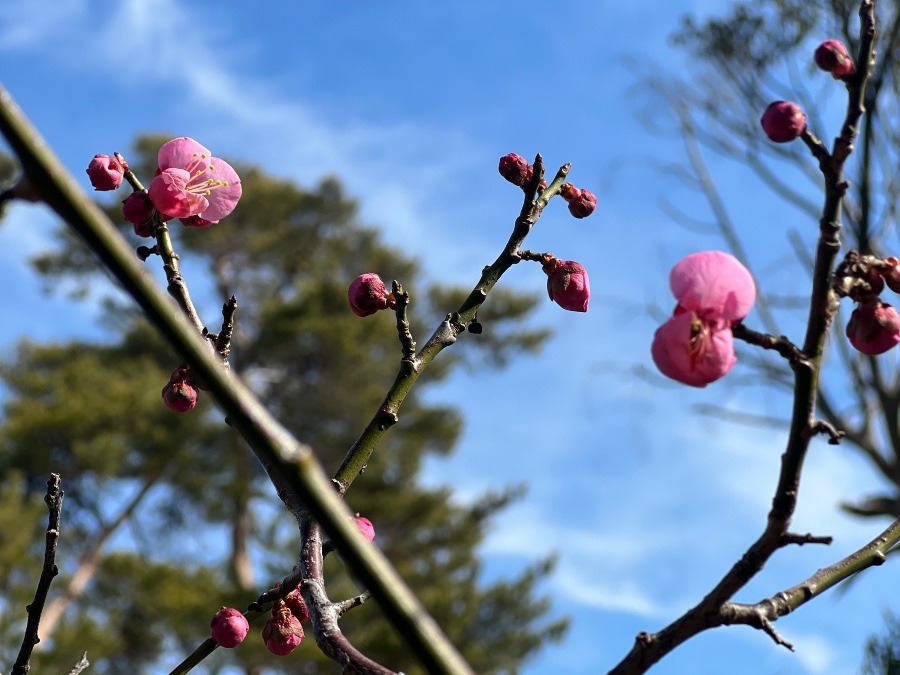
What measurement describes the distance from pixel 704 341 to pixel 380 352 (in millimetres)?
16317

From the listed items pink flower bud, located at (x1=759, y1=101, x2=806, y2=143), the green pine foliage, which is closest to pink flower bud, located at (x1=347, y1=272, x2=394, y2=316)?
pink flower bud, located at (x1=759, y1=101, x2=806, y2=143)

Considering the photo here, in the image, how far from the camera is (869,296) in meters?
0.77

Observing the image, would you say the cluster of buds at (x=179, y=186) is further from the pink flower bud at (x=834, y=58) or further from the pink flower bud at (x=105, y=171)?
the pink flower bud at (x=834, y=58)

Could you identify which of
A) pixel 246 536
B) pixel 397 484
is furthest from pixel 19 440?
pixel 397 484

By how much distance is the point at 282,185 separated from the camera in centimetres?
1850

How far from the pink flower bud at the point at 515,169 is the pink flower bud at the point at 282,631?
52cm

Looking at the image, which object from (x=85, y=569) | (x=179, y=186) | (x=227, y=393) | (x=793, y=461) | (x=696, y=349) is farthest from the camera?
(x=85, y=569)

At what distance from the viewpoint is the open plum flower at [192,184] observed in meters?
1.09

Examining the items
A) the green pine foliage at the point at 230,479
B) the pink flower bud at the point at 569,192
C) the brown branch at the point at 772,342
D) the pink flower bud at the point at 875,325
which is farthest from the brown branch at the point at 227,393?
the green pine foliage at the point at 230,479

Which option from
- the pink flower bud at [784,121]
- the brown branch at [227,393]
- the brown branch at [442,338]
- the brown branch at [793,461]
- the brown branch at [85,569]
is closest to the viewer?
the brown branch at [227,393]

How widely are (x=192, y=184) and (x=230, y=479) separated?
14839 millimetres

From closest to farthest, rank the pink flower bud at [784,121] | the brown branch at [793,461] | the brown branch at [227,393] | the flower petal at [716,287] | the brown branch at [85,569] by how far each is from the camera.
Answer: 1. the brown branch at [227,393]
2. the brown branch at [793,461]
3. the flower petal at [716,287]
4. the pink flower bud at [784,121]
5. the brown branch at [85,569]

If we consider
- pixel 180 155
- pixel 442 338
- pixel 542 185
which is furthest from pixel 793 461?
pixel 180 155

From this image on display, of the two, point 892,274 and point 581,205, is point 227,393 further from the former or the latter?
point 581,205
